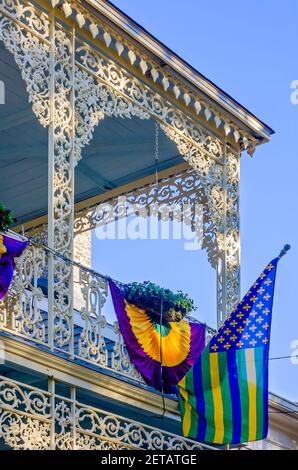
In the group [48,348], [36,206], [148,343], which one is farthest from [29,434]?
[36,206]

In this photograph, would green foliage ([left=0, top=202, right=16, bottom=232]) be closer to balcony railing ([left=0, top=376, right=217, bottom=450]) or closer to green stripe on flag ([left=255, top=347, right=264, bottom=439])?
balcony railing ([left=0, top=376, right=217, bottom=450])

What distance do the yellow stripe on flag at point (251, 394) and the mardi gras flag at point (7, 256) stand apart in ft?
10.6

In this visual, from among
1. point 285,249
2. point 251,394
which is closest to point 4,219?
point 251,394

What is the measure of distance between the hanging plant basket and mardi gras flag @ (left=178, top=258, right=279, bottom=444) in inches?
25.3

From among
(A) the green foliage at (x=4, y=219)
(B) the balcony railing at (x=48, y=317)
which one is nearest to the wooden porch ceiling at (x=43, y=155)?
(B) the balcony railing at (x=48, y=317)

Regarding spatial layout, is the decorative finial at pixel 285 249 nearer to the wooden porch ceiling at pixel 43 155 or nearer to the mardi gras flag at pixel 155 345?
the mardi gras flag at pixel 155 345

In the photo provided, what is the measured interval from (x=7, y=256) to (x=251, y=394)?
137 inches

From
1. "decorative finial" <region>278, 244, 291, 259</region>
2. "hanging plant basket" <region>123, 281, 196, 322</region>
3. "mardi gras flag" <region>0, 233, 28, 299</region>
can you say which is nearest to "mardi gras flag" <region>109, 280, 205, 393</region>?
"hanging plant basket" <region>123, 281, 196, 322</region>

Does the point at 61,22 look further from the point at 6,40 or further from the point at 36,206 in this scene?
the point at 36,206

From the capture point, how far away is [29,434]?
50.0 feet

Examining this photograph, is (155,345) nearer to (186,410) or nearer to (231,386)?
(186,410)

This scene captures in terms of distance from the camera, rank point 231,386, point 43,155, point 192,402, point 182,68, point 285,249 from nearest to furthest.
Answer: point 231,386
point 192,402
point 285,249
point 182,68
point 43,155

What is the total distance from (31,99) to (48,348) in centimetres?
279

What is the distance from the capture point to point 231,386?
56.3ft
